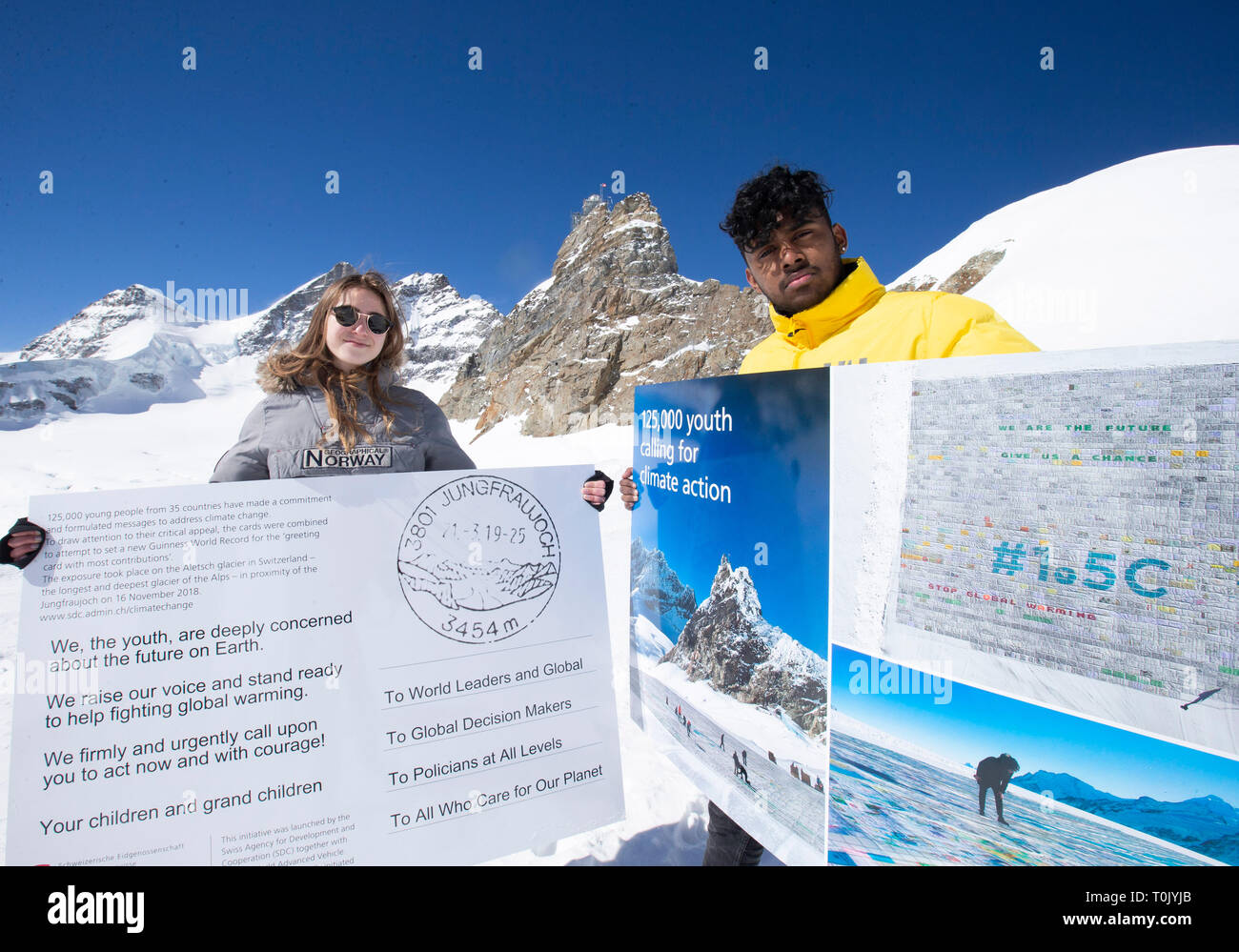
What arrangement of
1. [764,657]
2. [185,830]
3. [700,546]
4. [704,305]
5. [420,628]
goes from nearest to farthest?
[185,830], [764,657], [420,628], [700,546], [704,305]

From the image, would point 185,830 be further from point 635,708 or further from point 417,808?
point 635,708

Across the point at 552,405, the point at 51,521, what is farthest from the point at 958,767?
the point at 552,405

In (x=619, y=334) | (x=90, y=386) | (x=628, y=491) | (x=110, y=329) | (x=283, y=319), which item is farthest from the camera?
(x=283, y=319)

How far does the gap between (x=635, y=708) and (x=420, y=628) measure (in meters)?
1.24

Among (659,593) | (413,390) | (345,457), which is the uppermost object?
(413,390)

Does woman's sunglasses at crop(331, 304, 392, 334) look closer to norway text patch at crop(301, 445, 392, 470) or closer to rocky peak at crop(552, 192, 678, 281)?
norway text patch at crop(301, 445, 392, 470)

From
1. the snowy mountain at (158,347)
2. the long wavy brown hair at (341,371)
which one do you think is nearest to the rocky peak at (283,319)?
the snowy mountain at (158,347)

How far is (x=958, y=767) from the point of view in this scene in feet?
5.41

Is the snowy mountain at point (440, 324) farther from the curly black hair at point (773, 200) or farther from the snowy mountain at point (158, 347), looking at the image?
the curly black hair at point (773, 200)

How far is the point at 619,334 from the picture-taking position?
3866 cm

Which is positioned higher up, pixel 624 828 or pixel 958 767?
pixel 958 767

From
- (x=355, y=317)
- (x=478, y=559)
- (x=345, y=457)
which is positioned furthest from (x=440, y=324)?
(x=478, y=559)

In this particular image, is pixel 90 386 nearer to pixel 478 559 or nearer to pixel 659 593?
pixel 478 559

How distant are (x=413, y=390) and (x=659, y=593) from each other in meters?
1.60
